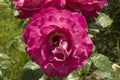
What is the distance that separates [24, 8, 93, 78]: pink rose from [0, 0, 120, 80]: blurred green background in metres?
0.25

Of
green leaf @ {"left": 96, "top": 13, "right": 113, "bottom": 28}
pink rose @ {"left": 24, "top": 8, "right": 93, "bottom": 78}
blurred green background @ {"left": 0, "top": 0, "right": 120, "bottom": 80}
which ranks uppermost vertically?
pink rose @ {"left": 24, "top": 8, "right": 93, "bottom": 78}

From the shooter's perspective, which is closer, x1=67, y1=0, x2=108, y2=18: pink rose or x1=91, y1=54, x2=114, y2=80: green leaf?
x1=67, y1=0, x2=108, y2=18: pink rose

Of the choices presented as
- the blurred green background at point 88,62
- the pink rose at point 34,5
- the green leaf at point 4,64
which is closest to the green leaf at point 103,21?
the blurred green background at point 88,62

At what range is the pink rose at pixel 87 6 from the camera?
43.4 inches

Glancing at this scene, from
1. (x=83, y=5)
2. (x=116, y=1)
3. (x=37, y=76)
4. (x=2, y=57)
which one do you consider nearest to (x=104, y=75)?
(x=37, y=76)

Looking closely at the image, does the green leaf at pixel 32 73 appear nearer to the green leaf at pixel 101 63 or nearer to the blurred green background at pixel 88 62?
the blurred green background at pixel 88 62

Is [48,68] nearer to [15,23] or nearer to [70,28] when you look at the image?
[70,28]

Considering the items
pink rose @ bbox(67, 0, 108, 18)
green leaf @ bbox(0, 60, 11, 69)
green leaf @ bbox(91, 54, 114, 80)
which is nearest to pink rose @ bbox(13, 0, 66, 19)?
pink rose @ bbox(67, 0, 108, 18)

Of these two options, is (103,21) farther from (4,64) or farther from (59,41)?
(4,64)

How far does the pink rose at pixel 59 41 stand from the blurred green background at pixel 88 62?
255 mm

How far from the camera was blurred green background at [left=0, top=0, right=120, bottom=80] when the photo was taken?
135cm

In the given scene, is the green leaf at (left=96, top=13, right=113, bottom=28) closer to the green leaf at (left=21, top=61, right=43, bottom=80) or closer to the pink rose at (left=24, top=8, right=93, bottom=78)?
the green leaf at (left=21, top=61, right=43, bottom=80)

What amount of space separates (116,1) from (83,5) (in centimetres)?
174

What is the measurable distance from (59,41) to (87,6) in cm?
15
